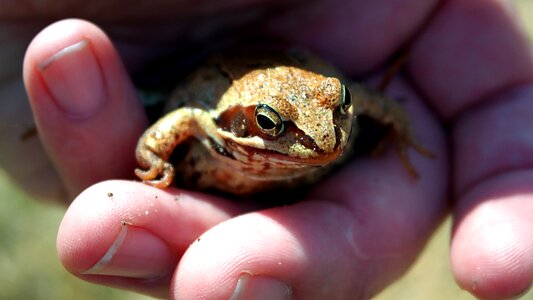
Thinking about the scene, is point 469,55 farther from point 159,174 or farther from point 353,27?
point 159,174

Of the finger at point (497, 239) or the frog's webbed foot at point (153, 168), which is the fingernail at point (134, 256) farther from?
the finger at point (497, 239)

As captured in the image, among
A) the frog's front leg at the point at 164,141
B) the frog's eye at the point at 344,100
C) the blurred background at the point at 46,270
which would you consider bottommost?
the blurred background at the point at 46,270

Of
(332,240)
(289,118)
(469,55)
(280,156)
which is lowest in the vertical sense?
(332,240)

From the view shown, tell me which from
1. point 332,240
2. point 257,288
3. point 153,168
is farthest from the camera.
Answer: point 153,168

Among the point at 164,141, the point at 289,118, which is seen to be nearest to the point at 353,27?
the point at 289,118

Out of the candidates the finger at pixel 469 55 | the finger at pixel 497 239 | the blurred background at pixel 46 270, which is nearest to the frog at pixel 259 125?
the finger at pixel 469 55

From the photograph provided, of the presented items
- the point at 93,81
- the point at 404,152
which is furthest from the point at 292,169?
the point at 93,81
